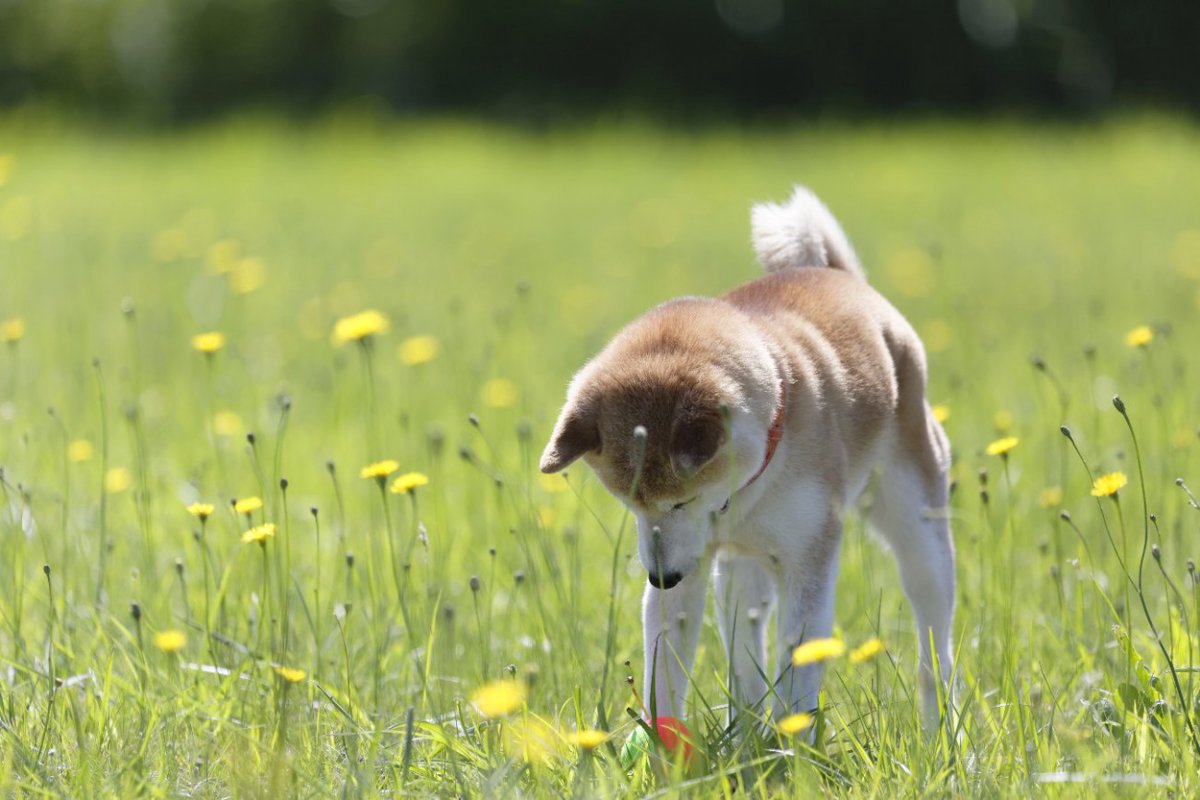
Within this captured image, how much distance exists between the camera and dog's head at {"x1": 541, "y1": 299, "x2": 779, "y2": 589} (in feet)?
9.87

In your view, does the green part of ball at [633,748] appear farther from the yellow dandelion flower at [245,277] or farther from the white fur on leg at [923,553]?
the yellow dandelion flower at [245,277]

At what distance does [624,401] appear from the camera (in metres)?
3.09

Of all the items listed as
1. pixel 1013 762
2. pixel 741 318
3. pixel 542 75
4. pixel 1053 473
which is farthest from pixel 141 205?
pixel 1013 762

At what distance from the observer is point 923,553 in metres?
3.76

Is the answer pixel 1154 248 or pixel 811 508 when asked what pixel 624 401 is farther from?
pixel 1154 248

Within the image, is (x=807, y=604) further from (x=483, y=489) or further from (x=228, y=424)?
(x=228, y=424)

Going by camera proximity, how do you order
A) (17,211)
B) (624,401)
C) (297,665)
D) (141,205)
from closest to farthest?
(624,401) < (297,665) < (17,211) < (141,205)

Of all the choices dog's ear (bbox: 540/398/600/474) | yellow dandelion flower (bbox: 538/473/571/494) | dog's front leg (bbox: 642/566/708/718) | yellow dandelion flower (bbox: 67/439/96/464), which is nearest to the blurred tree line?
yellow dandelion flower (bbox: 67/439/96/464)

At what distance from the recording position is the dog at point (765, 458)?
3.05 meters

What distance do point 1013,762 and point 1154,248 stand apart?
7.60 meters

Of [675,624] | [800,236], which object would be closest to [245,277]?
[800,236]

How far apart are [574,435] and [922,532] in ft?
3.60

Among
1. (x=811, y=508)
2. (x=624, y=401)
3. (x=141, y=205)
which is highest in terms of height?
(x=624, y=401)

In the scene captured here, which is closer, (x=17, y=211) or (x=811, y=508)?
(x=811, y=508)
